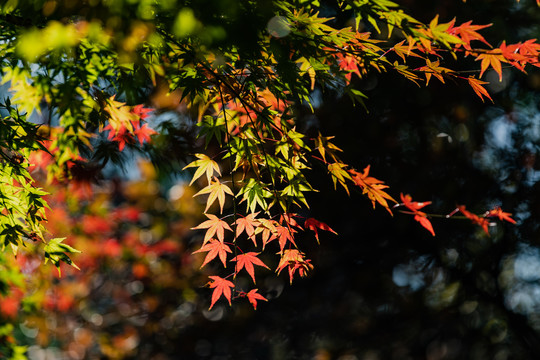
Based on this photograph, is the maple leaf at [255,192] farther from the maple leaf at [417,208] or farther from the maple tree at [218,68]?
the maple leaf at [417,208]

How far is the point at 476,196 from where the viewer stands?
3.89 m

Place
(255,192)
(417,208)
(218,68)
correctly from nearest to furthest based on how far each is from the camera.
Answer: (218,68)
(255,192)
(417,208)

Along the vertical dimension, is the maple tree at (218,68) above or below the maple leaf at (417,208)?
above

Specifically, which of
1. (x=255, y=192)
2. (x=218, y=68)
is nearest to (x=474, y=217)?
(x=255, y=192)

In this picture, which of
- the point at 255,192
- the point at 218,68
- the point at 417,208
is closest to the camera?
the point at 218,68

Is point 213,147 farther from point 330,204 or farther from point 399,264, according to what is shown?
point 399,264

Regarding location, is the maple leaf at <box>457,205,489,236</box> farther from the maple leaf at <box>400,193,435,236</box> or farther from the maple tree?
the maple leaf at <box>400,193,435,236</box>

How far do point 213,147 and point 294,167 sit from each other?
258 cm

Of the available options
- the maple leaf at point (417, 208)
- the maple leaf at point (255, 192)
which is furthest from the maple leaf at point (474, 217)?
the maple leaf at point (255, 192)

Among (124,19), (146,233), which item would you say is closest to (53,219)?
(146,233)

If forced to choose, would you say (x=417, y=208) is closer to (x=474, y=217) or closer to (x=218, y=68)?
(x=474, y=217)

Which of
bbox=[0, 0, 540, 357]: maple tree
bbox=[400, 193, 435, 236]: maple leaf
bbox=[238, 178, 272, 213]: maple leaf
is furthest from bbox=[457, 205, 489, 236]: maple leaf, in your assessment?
bbox=[238, 178, 272, 213]: maple leaf

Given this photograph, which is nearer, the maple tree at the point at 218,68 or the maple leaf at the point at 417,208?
the maple tree at the point at 218,68

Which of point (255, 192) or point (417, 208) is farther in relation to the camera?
point (417, 208)
